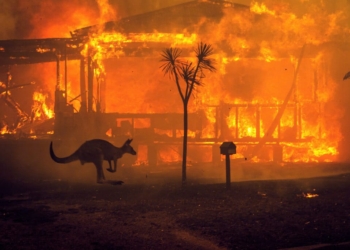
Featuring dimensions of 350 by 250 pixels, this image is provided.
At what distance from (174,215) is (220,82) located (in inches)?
580

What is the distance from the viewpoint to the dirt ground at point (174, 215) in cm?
688

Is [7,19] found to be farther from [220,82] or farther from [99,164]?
[99,164]

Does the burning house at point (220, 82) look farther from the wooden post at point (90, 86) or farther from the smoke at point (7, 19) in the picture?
the smoke at point (7, 19)

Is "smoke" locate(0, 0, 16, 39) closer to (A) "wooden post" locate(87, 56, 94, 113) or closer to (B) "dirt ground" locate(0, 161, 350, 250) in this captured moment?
(A) "wooden post" locate(87, 56, 94, 113)

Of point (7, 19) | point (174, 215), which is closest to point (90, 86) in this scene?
point (174, 215)

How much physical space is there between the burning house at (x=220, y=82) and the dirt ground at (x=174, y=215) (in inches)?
231

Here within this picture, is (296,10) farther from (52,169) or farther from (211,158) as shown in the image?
(52,169)

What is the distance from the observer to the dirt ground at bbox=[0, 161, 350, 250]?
22.6ft

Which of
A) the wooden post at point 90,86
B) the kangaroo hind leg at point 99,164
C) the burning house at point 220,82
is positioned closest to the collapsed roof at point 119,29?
the burning house at point 220,82

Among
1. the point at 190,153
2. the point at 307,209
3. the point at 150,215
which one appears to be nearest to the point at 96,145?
the point at 150,215

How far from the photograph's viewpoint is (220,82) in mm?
22766

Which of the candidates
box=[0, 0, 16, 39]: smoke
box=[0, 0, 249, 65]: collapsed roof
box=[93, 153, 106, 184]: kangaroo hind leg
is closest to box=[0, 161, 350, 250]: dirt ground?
box=[93, 153, 106, 184]: kangaroo hind leg

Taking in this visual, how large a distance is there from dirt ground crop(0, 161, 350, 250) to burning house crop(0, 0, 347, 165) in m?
5.86

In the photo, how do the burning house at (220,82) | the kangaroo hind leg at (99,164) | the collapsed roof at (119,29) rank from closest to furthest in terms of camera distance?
the kangaroo hind leg at (99,164)
the collapsed roof at (119,29)
the burning house at (220,82)
